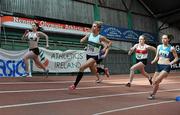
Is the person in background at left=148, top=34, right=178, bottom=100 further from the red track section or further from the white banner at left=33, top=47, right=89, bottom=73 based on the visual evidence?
the white banner at left=33, top=47, right=89, bottom=73

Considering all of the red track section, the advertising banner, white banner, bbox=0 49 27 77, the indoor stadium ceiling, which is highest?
the indoor stadium ceiling

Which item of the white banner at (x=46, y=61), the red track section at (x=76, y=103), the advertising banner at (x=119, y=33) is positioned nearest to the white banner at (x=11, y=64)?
the white banner at (x=46, y=61)

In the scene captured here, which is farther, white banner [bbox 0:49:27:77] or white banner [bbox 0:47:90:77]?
white banner [bbox 0:47:90:77]

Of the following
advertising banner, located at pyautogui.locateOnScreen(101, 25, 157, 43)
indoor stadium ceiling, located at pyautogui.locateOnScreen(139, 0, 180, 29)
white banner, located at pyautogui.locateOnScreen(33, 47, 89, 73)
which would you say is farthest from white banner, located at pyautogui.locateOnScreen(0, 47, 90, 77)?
indoor stadium ceiling, located at pyautogui.locateOnScreen(139, 0, 180, 29)

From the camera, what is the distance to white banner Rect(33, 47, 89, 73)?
77.2ft

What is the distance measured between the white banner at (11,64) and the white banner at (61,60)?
74.5 inches

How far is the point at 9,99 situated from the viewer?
1012cm

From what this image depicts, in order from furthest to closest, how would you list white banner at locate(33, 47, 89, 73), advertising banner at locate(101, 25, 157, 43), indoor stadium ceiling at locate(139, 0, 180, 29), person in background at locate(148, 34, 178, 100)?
indoor stadium ceiling at locate(139, 0, 180, 29), advertising banner at locate(101, 25, 157, 43), white banner at locate(33, 47, 89, 73), person in background at locate(148, 34, 178, 100)

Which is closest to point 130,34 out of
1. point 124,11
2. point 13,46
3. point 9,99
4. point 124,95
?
point 124,11

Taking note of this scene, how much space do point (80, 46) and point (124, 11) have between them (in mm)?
9587

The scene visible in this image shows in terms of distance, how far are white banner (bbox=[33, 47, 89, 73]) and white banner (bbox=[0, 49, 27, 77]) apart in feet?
6.21

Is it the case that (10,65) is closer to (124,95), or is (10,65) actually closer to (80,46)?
(124,95)

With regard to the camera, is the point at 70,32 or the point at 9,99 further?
the point at 70,32

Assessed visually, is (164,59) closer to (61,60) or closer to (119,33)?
(61,60)
